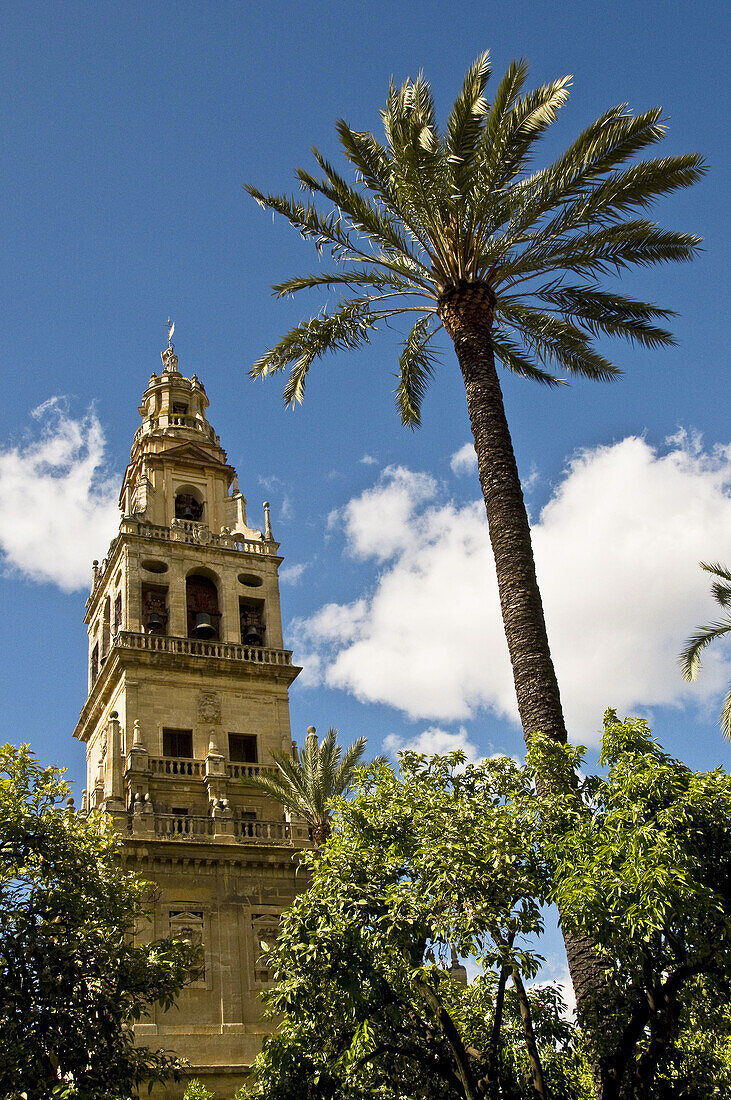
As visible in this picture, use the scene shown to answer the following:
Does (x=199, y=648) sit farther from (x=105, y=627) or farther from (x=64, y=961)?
(x=64, y=961)

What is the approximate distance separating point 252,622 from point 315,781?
988 cm

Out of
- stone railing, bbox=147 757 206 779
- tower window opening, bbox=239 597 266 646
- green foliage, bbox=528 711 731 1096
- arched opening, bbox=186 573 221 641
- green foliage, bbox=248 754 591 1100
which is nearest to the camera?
green foliage, bbox=528 711 731 1096

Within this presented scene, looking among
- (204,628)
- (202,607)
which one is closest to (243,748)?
(204,628)

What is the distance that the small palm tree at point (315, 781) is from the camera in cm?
3006

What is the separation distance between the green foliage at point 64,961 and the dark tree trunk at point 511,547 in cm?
701

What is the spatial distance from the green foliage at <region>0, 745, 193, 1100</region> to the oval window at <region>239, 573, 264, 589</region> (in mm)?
20848

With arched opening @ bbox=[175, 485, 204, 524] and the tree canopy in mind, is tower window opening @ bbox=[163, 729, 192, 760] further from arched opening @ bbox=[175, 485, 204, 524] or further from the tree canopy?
the tree canopy

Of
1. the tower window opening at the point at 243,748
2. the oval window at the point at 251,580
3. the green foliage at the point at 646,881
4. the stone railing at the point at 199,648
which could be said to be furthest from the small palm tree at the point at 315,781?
the green foliage at the point at 646,881

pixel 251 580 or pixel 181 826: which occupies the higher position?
pixel 251 580

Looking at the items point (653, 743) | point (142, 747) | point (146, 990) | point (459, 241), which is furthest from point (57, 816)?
point (142, 747)

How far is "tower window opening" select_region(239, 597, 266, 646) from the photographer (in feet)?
126

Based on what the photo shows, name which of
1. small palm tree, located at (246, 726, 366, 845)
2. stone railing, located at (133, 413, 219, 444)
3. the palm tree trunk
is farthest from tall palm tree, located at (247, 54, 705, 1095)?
stone railing, located at (133, 413, 219, 444)

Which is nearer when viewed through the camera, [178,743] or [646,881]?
[646,881]

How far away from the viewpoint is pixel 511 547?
55.9 ft
